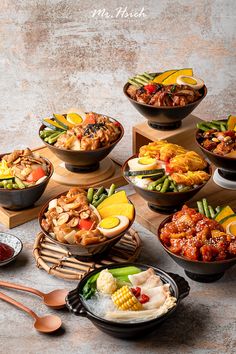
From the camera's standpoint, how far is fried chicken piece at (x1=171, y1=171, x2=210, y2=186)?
5551 mm

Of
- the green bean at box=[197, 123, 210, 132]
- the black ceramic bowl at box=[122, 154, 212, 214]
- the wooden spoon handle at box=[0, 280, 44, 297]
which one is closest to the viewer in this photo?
the wooden spoon handle at box=[0, 280, 44, 297]

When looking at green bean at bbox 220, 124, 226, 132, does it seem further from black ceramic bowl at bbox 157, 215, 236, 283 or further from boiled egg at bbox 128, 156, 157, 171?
black ceramic bowl at bbox 157, 215, 236, 283

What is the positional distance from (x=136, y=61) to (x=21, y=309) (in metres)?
3.80

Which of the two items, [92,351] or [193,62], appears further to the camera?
[193,62]

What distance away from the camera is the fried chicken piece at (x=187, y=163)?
5.63 m

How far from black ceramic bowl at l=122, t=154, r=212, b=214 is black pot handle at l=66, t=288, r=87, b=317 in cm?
113

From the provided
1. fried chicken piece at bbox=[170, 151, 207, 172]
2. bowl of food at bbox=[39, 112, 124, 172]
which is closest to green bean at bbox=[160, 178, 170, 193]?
fried chicken piece at bbox=[170, 151, 207, 172]

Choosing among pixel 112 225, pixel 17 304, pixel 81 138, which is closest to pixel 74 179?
pixel 81 138

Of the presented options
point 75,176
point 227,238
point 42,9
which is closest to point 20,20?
point 42,9

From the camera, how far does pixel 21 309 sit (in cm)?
497

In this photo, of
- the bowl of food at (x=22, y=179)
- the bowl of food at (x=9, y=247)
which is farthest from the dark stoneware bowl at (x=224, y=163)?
the bowl of food at (x=9, y=247)

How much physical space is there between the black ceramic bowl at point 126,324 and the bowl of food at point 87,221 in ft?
0.88

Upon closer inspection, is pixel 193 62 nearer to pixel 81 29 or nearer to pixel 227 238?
pixel 81 29

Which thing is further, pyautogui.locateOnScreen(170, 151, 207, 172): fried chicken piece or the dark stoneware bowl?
the dark stoneware bowl
